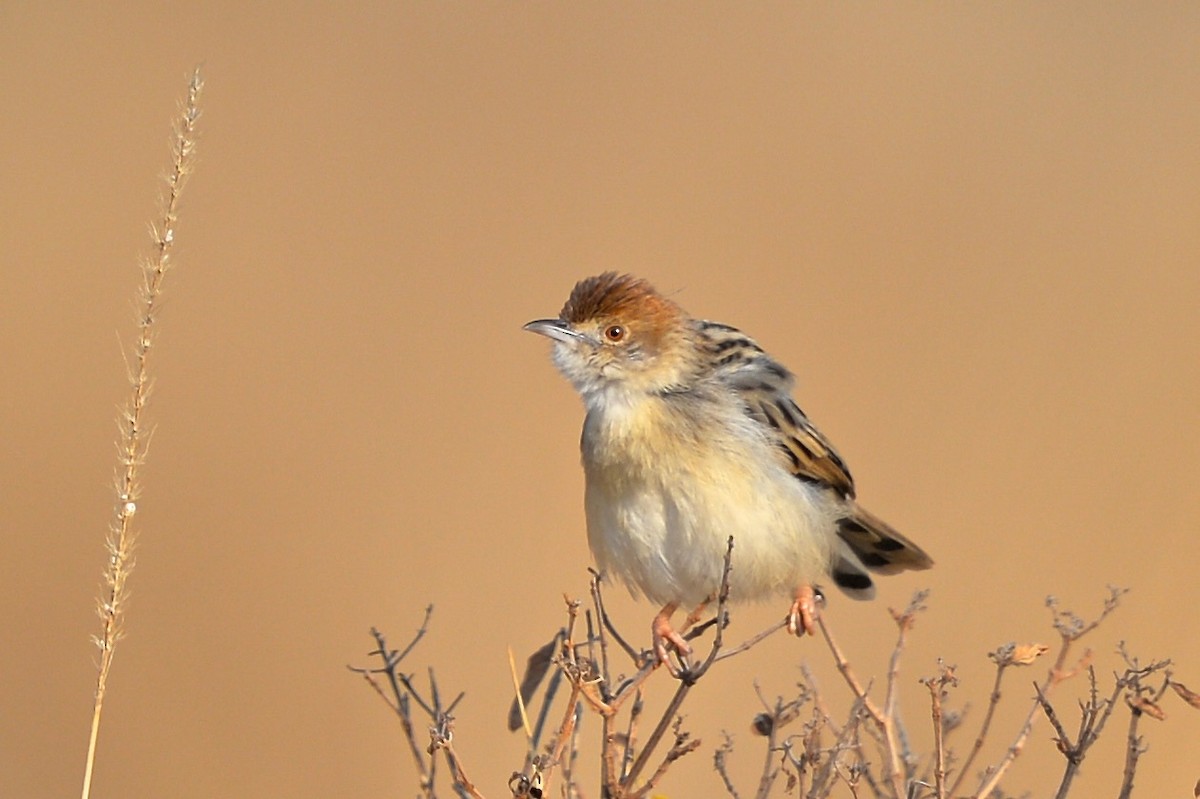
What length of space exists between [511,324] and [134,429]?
5492mm

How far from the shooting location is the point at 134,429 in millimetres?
2641

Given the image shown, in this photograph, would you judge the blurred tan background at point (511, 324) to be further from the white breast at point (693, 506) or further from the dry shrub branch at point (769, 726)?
the dry shrub branch at point (769, 726)

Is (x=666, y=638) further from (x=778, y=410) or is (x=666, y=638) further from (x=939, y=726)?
(x=939, y=726)

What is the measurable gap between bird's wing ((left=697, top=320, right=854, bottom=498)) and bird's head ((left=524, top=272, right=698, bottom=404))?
0.35 feet

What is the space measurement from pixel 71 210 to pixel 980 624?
5.69m

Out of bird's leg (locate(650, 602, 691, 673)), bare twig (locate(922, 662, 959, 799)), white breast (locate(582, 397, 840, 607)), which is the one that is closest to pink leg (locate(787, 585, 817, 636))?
white breast (locate(582, 397, 840, 607))

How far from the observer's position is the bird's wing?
13.3 feet

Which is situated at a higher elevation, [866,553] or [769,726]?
[866,553]

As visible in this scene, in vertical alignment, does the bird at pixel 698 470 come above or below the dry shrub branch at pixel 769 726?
above

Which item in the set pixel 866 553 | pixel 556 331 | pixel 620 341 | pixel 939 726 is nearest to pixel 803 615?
pixel 866 553

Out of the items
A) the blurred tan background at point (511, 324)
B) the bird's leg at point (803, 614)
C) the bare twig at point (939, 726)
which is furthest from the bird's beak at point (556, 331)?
the bare twig at point (939, 726)

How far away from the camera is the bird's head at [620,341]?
413 cm

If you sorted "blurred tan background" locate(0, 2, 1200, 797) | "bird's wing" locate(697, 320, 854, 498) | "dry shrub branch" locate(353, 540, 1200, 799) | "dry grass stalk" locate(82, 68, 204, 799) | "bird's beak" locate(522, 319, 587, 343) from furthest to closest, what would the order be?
1. "blurred tan background" locate(0, 2, 1200, 797)
2. "bird's beak" locate(522, 319, 587, 343)
3. "bird's wing" locate(697, 320, 854, 498)
4. "dry grass stalk" locate(82, 68, 204, 799)
5. "dry shrub branch" locate(353, 540, 1200, 799)

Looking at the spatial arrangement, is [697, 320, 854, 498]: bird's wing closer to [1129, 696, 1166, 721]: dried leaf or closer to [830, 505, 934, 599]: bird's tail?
[830, 505, 934, 599]: bird's tail
